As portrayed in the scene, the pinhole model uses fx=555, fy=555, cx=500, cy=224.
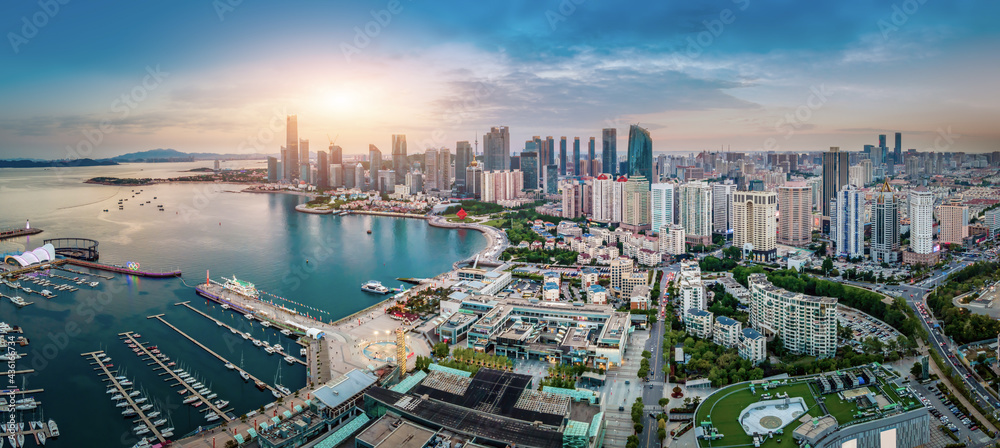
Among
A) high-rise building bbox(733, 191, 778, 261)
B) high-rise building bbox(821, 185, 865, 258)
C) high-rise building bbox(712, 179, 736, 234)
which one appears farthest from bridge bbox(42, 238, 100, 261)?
high-rise building bbox(821, 185, 865, 258)

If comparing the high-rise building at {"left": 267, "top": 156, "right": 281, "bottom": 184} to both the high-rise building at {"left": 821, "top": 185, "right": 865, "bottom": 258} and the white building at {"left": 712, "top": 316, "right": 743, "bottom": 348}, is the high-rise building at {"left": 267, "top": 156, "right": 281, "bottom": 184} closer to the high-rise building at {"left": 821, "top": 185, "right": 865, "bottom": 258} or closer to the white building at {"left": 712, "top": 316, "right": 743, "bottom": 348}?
the high-rise building at {"left": 821, "top": 185, "right": 865, "bottom": 258}

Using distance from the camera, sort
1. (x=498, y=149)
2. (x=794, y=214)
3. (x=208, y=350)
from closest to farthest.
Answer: (x=208, y=350) → (x=794, y=214) → (x=498, y=149)

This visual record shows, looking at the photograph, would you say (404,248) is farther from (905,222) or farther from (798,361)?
(905,222)

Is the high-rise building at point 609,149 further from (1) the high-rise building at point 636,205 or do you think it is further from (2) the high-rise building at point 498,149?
(1) the high-rise building at point 636,205

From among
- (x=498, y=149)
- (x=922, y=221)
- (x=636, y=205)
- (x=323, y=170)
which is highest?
(x=498, y=149)

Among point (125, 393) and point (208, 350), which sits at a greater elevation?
point (208, 350)

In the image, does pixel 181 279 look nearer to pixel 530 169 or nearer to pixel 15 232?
pixel 15 232

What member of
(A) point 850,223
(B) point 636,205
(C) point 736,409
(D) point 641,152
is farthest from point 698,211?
(C) point 736,409
